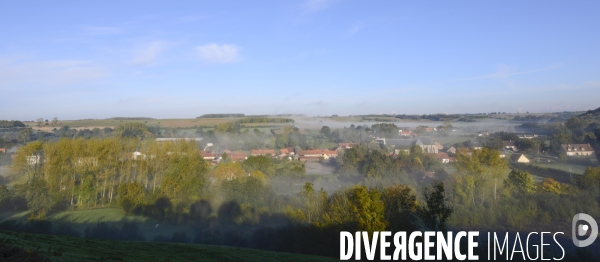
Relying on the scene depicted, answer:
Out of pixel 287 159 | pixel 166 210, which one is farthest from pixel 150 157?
pixel 287 159

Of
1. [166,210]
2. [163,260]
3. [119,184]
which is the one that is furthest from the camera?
[119,184]

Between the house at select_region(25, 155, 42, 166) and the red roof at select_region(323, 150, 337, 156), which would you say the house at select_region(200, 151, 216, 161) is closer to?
the red roof at select_region(323, 150, 337, 156)

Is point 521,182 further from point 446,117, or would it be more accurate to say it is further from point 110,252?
point 446,117

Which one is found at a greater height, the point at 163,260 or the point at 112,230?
the point at 163,260

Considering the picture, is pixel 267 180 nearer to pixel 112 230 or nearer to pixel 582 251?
pixel 112 230

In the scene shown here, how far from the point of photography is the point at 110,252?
898 cm

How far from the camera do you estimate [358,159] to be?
108 feet

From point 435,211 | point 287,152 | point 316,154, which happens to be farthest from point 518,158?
point 287,152

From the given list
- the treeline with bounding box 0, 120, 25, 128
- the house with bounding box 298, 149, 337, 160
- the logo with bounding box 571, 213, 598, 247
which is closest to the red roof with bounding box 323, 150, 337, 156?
the house with bounding box 298, 149, 337, 160

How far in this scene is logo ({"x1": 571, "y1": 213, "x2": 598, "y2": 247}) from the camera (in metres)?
16.5

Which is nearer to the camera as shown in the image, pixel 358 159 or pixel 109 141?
pixel 109 141

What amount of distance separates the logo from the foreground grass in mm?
12896

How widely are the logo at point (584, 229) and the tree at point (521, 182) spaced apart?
3455 millimetres

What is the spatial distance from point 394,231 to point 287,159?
75.2ft
